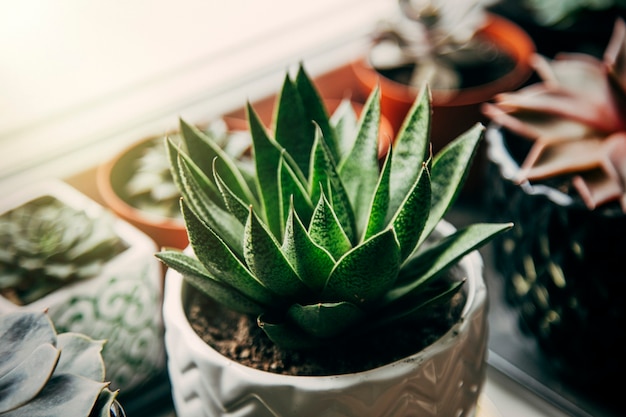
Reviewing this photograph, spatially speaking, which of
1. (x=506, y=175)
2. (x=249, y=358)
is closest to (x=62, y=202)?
(x=249, y=358)

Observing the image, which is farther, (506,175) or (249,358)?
(506,175)

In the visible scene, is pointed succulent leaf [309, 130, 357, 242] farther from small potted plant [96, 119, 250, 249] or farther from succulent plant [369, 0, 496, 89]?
succulent plant [369, 0, 496, 89]

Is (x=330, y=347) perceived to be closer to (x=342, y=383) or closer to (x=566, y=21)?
(x=342, y=383)

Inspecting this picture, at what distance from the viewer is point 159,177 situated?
79 centimetres

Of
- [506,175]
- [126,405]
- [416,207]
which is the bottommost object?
[126,405]

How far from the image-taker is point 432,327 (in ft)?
1.54

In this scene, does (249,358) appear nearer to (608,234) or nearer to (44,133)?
(608,234)

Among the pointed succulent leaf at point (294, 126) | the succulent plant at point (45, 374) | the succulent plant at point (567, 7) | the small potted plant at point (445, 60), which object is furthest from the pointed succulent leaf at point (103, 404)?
the succulent plant at point (567, 7)

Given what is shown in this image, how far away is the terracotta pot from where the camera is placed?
696 mm

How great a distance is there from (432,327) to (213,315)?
0.53 feet

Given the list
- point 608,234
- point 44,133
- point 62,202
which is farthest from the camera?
point 44,133

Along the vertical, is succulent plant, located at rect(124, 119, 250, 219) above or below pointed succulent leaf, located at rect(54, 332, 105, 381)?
below

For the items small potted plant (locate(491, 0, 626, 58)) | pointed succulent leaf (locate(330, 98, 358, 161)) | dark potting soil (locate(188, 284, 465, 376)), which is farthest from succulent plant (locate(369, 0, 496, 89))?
dark potting soil (locate(188, 284, 465, 376))

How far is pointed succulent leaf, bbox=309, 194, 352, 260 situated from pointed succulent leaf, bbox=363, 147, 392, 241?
0.06ft
